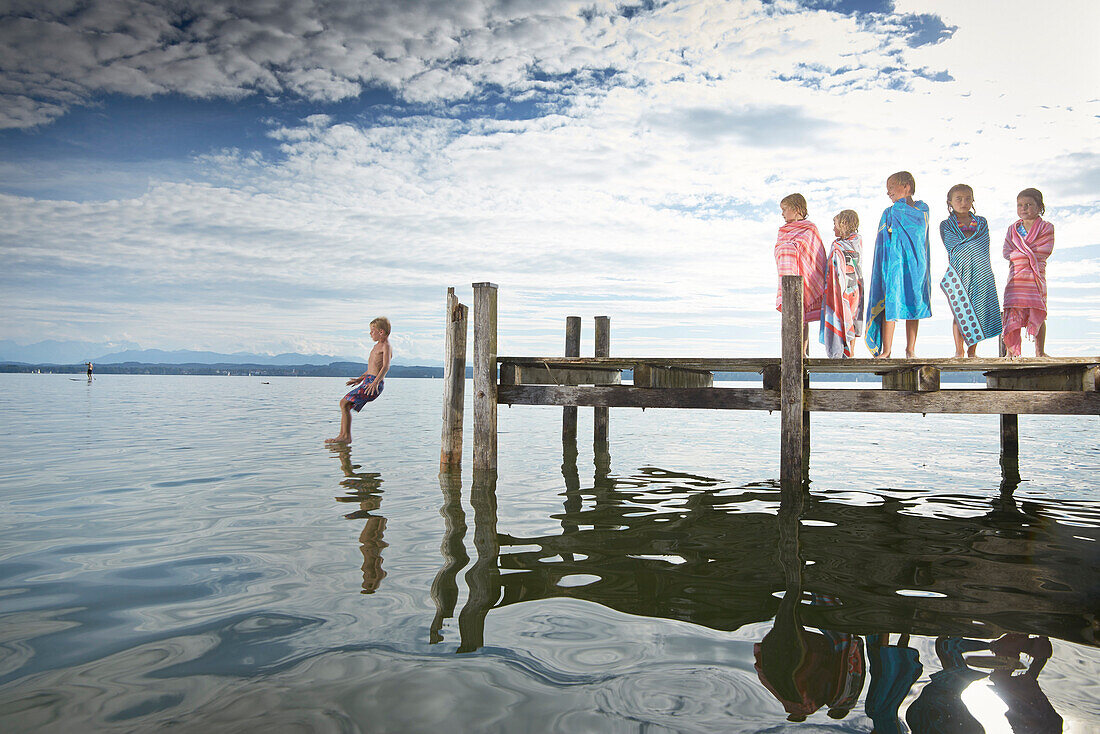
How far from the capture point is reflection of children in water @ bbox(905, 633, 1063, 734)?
282 cm

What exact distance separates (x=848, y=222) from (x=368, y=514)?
24.5 ft

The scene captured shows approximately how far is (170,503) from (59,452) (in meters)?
6.27

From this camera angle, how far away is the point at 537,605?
14.0 feet

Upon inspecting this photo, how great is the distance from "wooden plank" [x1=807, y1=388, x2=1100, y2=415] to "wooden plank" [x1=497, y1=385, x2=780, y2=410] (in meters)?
0.77

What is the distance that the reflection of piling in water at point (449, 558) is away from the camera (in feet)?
13.4

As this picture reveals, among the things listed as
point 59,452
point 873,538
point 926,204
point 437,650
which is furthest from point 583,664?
point 59,452

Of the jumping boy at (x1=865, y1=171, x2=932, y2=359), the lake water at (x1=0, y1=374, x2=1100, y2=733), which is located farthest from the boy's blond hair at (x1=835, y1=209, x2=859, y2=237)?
the lake water at (x1=0, y1=374, x2=1100, y2=733)

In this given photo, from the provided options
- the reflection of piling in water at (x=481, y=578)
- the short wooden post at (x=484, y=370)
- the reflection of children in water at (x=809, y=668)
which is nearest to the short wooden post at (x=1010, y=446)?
the short wooden post at (x=484, y=370)

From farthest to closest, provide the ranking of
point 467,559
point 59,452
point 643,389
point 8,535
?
point 59,452 → point 643,389 → point 8,535 → point 467,559

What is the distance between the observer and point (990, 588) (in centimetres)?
479

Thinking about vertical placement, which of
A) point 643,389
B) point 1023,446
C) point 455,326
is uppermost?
point 455,326

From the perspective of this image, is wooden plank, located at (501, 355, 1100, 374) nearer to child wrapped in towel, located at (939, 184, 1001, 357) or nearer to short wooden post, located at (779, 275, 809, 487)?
short wooden post, located at (779, 275, 809, 487)

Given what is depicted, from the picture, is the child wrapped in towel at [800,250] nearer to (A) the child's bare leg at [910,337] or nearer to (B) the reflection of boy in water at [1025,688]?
(A) the child's bare leg at [910,337]

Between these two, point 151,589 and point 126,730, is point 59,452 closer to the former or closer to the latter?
point 151,589
